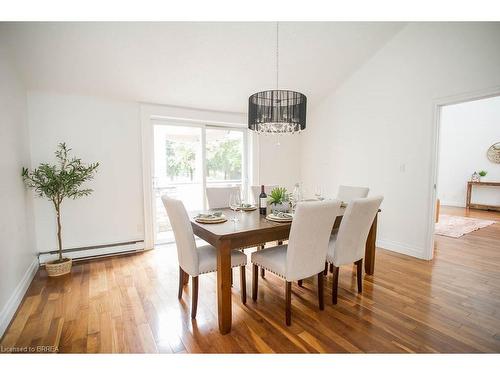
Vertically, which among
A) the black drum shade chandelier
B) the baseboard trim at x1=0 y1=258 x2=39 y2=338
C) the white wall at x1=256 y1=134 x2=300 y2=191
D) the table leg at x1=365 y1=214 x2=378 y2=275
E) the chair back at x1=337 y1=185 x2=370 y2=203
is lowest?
the baseboard trim at x1=0 y1=258 x2=39 y2=338

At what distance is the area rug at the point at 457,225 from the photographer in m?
4.52

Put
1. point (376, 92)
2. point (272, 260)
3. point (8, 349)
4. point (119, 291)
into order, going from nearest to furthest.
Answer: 1. point (8, 349)
2. point (272, 260)
3. point (119, 291)
4. point (376, 92)

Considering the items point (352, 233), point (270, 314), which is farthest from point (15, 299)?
point (352, 233)

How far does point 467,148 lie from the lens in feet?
23.0

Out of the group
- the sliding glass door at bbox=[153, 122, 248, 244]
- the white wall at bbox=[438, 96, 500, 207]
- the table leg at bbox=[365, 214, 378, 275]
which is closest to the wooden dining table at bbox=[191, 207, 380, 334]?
the table leg at bbox=[365, 214, 378, 275]

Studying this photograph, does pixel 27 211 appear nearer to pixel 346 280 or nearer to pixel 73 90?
pixel 73 90

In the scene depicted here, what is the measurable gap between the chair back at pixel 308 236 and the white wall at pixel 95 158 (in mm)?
2644

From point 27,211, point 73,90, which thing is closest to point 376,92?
point 73,90

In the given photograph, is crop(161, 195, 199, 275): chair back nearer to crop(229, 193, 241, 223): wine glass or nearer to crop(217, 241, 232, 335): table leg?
crop(217, 241, 232, 335): table leg

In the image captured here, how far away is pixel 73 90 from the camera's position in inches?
124

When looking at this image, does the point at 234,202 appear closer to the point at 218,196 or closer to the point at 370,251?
the point at 218,196

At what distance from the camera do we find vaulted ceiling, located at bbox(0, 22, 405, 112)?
8.20ft

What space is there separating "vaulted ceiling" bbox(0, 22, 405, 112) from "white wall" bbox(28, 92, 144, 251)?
0.21 metres
